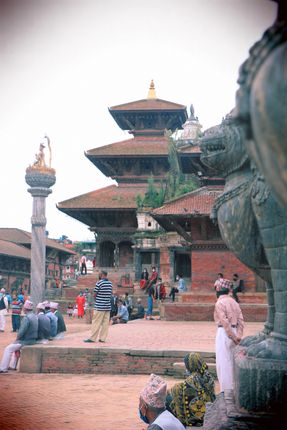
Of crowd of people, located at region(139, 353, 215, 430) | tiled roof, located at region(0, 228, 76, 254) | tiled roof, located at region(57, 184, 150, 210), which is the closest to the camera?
crowd of people, located at region(139, 353, 215, 430)

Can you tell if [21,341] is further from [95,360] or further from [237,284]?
[237,284]

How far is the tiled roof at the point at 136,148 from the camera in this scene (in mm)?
32875

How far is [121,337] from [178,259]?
1981 centimetres

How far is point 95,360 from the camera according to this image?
7.97 meters

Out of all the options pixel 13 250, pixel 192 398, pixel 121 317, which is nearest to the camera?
pixel 192 398

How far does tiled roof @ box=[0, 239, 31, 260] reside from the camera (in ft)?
125

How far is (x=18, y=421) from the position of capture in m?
5.27

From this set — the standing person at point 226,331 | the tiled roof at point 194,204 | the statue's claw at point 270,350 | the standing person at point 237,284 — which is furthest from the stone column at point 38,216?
the statue's claw at point 270,350

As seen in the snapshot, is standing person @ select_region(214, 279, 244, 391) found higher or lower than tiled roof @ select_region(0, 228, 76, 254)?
lower

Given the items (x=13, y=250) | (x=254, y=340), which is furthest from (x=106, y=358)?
(x=13, y=250)

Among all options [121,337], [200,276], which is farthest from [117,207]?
[121,337]

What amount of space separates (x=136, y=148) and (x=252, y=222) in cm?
3121

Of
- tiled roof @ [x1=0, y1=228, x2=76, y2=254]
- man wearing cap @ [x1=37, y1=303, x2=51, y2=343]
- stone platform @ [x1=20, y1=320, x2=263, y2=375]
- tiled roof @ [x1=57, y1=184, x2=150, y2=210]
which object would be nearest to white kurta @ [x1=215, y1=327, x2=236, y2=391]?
stone platform @ [x1=20, y1=320, x2=263, y2=375]

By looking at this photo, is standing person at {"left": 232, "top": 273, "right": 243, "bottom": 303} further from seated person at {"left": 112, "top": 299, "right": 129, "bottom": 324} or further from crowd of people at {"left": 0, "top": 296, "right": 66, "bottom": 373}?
crowd of people at {"left": 0, "top": 296, "right": 66, "bottom": 373}
